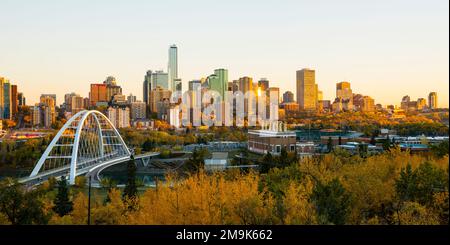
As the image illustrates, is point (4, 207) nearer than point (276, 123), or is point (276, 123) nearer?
point (4, 207)

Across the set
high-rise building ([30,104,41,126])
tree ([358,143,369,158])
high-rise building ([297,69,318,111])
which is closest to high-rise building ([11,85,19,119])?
high-rise building ([30,104,41,126])

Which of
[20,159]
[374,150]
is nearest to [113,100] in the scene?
[20,159]

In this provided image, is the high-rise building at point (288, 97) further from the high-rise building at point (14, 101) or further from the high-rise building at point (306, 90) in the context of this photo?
the high-rise building at point (14, 101)

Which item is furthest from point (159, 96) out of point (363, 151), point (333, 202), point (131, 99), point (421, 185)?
point (333, 202)

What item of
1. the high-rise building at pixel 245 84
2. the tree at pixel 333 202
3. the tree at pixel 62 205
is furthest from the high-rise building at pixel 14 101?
the tree at pixel 333 202

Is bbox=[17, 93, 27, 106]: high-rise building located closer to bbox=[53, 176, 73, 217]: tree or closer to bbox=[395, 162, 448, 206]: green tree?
bbox=[53, 176, 73, 217]: tree
